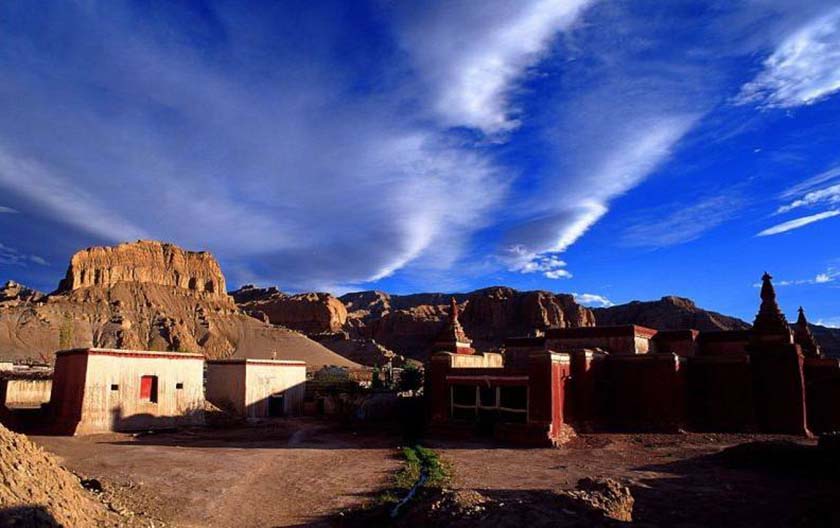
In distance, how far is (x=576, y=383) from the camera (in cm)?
2623

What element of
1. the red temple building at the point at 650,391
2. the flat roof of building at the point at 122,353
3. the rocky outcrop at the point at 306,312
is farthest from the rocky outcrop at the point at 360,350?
the red temple building at the point at 650,391

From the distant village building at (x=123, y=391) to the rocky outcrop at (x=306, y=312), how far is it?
99715 millimetres

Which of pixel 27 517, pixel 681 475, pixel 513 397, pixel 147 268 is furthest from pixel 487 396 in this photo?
pixel 147 268

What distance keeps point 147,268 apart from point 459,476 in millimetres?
113279

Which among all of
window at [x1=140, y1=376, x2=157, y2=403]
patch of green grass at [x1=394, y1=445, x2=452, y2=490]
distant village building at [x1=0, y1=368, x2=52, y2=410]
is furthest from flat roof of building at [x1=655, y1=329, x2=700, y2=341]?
distant village building at [x1=0, y1=368, x2=52, y2=410]

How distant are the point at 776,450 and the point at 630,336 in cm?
1051

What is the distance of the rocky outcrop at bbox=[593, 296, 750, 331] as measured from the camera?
97188 mm

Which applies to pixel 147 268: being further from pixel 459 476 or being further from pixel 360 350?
pixel 459 476

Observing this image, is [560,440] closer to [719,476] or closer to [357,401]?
[719,476]

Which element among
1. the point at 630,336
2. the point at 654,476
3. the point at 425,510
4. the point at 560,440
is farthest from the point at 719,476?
the point at 630,336

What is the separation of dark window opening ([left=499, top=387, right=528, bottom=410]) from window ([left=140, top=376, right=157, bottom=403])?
55.1 feet

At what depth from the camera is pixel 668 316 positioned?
104688 mm

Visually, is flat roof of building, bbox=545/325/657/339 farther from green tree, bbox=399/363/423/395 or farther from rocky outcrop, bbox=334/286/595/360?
rocky outcrop, bbox=334/286/595/360

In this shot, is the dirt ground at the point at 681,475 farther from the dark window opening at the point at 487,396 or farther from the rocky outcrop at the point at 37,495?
the rocky outcrop at the point at 37,495
